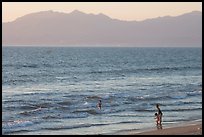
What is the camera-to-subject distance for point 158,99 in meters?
32.6

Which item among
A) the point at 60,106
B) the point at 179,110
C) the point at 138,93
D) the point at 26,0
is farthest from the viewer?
the point at 138,93

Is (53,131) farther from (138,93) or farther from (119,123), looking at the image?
(138,93)

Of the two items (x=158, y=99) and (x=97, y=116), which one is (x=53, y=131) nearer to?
(x=97, y=116)

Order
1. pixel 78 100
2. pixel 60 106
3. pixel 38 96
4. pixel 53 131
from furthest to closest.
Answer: pixel 38 96, pixel 78 100, pixel 60 106, pixel 53 131

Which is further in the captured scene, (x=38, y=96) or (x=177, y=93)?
(x=177, y=93)

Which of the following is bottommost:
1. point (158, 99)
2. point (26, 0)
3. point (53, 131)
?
point (26, 0)

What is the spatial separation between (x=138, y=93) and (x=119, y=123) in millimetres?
16067

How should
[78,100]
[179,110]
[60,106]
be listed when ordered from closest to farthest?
[179,110] → [60,106] → [78,100]

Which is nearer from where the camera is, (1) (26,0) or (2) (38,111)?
(1) (26,0)

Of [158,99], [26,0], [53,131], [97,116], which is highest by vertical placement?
[158,99]

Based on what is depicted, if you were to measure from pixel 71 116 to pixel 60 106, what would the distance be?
4736 millimetres

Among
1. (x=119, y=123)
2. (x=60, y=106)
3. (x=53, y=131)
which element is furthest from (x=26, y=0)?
(x=60, y=106)

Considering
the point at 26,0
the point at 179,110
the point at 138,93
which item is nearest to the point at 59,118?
the point at 179,110

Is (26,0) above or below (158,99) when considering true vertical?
below
